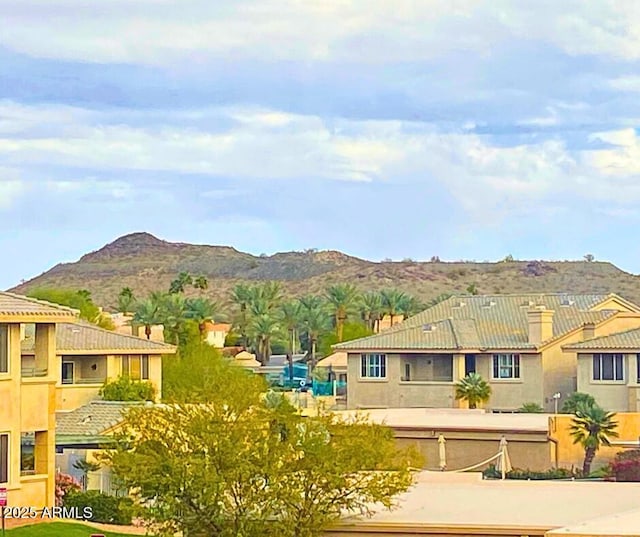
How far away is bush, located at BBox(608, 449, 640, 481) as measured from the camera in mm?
46188

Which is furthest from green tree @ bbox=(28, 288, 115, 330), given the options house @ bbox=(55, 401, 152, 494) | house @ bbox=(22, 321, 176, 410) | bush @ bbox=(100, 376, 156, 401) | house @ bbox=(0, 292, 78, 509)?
house @ bbox=(0, 292, 78, 509)

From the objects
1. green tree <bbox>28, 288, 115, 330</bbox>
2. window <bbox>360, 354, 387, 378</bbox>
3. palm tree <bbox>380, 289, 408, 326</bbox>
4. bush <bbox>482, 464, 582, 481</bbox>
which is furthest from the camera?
palm tree <bbox>380, 289, 408, 326</bbox>

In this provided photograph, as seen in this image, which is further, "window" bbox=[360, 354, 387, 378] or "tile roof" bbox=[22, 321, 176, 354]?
"window" bbox=[360, 354, 387, 378]

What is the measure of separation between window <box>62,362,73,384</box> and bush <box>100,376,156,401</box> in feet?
6.25

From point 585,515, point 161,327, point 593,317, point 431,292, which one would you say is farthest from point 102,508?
point 431,292

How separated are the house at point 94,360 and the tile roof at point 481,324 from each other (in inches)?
494

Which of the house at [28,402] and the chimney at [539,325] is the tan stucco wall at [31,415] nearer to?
the house at [28,402]

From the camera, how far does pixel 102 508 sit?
1489 inches

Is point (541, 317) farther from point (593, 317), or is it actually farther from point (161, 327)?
point (161, 327)

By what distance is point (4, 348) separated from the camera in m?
36.0

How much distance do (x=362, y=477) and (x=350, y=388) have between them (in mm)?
47744

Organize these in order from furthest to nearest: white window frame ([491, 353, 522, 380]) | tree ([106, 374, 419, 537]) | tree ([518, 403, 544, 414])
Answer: white window frame ([491, 353, 522, 380]) → tree ([518, 403, 544, 414]) → tree ([106, 374, 419, 537])

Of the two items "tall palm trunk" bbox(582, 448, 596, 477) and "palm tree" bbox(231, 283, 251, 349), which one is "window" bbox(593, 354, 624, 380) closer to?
"tall palm trunk" bbox(582, 448, 596, 477)

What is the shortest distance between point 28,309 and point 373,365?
38.9 metres
